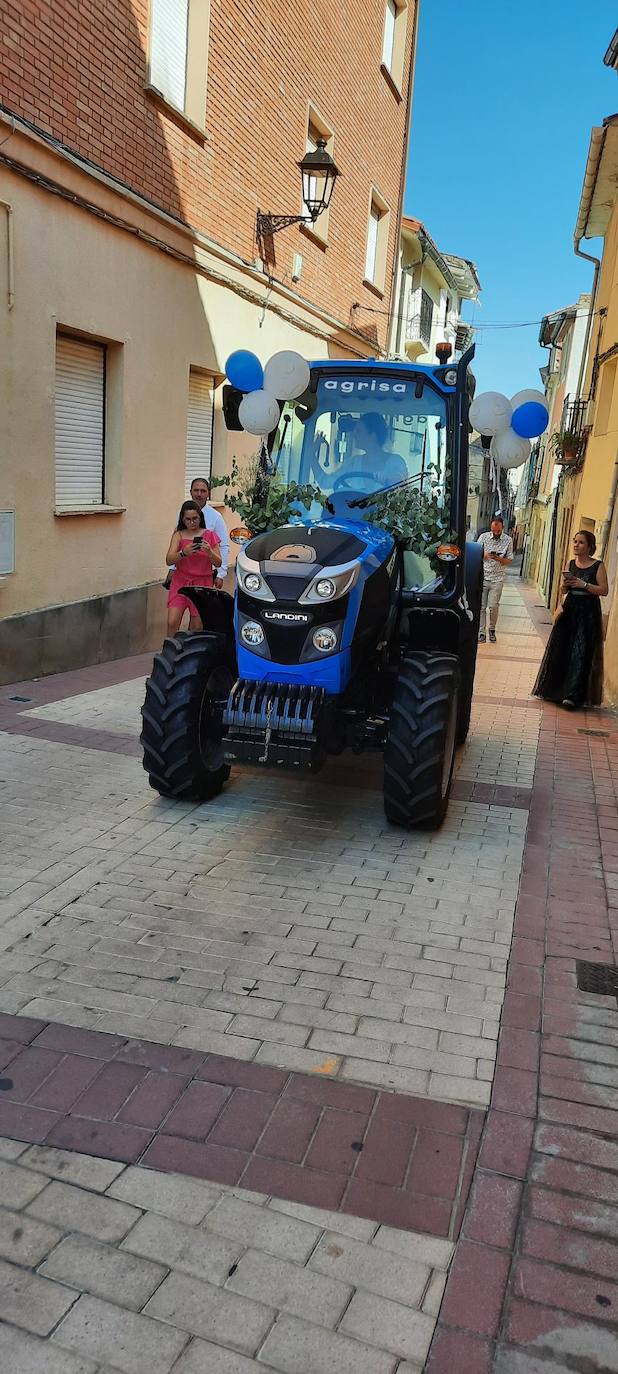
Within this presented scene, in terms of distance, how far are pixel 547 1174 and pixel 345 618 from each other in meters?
2.64

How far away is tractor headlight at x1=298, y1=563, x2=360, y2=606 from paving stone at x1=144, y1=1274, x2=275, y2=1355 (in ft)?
9.68

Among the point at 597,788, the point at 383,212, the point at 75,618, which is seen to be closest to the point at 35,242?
the point at 75,618

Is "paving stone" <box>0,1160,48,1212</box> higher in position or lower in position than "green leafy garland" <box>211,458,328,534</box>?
lower

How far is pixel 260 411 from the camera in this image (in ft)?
17.7

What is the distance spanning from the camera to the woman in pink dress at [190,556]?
7.24 meters

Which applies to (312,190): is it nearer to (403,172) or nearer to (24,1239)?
(403,172)

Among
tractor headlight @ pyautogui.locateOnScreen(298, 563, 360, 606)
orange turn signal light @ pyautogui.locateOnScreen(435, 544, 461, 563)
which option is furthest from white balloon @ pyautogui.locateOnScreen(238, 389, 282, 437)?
tractor headlight @ pyautogui.locateOnScreen(298, 563, 360, 606)

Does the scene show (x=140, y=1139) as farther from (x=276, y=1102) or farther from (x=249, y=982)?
(x=249, y=982)

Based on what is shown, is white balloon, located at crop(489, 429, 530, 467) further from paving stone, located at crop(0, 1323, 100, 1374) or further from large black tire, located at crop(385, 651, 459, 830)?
paving stone, located at crop(0, 1323, 100, 1374)

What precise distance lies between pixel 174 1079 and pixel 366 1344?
1.02 metres

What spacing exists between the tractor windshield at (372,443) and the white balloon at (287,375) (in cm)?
29

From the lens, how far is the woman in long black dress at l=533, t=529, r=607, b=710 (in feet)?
27.6

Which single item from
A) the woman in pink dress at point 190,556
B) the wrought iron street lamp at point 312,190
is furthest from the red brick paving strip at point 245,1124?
the wrought iron street lamp at point 312,190

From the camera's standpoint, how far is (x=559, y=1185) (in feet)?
8.35
